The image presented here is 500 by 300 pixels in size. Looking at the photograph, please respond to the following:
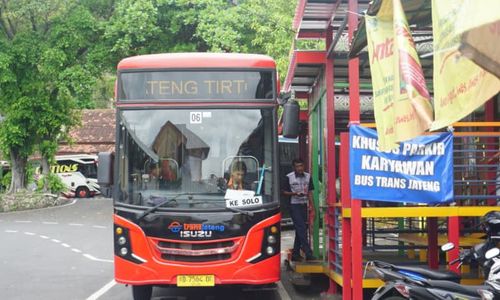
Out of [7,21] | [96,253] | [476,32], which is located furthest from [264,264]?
[7,21]

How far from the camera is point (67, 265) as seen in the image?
13.3 m

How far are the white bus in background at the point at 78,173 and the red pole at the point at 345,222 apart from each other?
34.0 meters

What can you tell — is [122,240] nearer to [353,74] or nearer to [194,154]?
[194,154]

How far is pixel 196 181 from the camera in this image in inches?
328

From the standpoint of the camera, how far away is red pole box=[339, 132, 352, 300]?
25.8ft

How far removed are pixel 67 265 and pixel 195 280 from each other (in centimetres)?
614

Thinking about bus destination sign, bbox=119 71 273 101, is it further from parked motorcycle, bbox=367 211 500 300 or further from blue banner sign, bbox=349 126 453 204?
parked motorcycle, bbox=367 211 500 300

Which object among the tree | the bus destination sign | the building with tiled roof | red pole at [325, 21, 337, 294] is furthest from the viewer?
the building with tiled roof

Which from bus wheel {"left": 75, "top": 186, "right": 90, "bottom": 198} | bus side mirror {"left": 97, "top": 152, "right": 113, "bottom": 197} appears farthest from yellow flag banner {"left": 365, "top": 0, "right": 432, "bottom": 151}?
bus wheel {"left": 75, "top": 186, "right": 90, "bottom": 198}

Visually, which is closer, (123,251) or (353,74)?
(353,74)

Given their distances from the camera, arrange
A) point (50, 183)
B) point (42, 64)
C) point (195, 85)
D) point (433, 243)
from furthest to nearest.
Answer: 1. point (50, 183)
2. point (42, 64)
3. point (433, 243)
4. point (195, 85)

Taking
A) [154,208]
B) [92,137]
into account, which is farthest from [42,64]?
[154,208]

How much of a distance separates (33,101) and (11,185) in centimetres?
473

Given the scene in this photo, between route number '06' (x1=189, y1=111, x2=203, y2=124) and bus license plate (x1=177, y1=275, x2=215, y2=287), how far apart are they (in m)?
1.98
